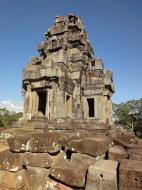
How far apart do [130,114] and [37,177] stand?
41160mm

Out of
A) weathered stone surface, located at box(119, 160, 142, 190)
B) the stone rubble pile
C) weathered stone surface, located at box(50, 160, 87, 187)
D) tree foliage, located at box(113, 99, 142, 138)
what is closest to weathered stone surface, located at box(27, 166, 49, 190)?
the stone rubble pile

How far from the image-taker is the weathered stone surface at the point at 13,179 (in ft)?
7.72

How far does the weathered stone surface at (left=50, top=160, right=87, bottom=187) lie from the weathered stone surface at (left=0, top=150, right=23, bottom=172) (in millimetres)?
530

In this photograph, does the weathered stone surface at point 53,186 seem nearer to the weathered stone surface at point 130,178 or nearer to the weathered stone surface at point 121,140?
the weathered stone surface at point 130,178

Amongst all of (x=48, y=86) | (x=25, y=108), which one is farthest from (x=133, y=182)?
(x=25, y=108)

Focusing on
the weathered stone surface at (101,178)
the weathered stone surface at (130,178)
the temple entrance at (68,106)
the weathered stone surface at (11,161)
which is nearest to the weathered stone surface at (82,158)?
the weathered stone surface at (101,178)

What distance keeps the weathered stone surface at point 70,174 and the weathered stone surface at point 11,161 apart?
53 cm

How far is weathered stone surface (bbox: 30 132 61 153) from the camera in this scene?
2.52 meters

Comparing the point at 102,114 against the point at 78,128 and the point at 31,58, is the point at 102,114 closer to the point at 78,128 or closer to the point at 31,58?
the point at 78,128

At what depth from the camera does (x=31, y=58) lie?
15406mm

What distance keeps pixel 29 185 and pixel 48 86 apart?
9754 millimetres

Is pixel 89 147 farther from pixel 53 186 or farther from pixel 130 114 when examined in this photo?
pixel 130 114

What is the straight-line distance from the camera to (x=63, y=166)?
2.29 m

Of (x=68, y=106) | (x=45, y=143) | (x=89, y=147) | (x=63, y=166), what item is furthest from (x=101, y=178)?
(x=68, y=106)
